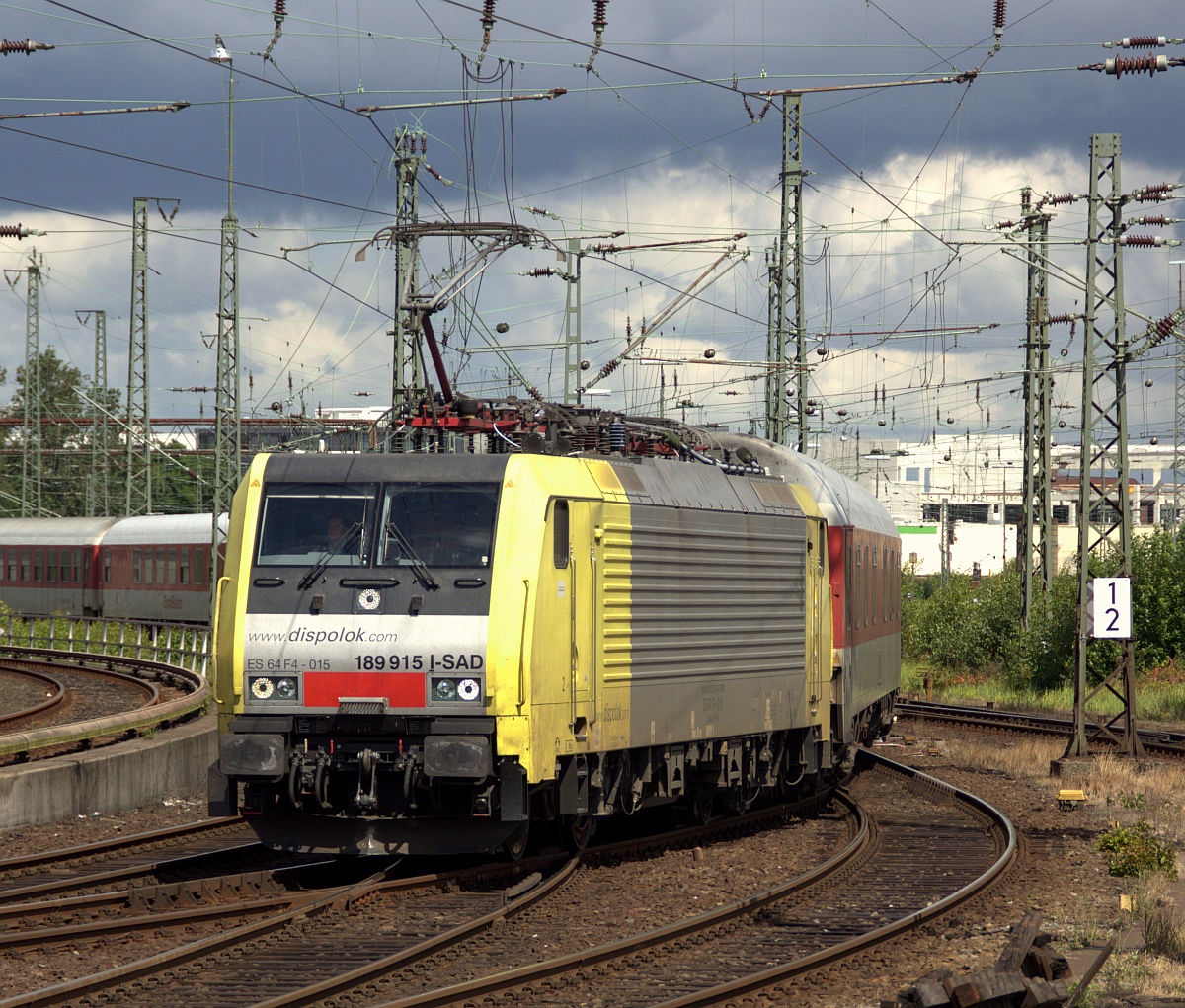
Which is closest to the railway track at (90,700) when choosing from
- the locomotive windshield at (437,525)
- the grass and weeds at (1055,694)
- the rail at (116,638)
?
the rail at (116,638)

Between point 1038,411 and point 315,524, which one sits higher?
point 1038,411

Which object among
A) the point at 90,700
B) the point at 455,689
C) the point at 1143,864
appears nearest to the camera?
the point at 455,689

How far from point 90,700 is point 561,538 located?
16770mm

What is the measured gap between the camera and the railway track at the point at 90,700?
17391 mm

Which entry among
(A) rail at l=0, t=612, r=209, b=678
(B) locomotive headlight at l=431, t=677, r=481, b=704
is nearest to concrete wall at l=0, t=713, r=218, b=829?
(B) locomotive headlight at l=431, t=677, r=481, b=704

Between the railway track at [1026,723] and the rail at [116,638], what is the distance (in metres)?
14.1

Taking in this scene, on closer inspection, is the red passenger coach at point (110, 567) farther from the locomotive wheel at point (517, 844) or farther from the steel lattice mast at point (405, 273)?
the locomotive wheel at point (517, 844)

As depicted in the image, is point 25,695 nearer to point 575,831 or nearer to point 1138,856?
point 575,831

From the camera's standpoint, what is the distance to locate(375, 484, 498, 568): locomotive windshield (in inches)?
455

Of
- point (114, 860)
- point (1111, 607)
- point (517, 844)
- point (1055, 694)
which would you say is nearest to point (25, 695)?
point (114, 860)

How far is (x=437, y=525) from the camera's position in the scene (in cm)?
1169

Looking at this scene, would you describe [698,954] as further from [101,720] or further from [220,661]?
[101,720]

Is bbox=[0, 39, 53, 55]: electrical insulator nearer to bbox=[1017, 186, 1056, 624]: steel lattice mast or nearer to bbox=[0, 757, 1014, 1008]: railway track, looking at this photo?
bbox=[0, 757, 1014, 1008]: railway track

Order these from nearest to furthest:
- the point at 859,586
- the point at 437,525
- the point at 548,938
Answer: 1. the point at 548,938
2. the point at 437,525
3. the point at 859,586
